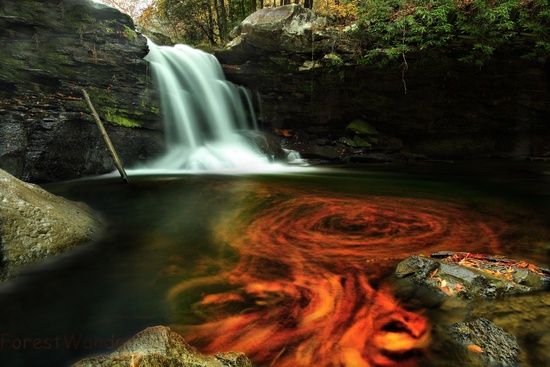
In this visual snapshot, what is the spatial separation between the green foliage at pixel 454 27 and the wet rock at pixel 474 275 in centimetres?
914

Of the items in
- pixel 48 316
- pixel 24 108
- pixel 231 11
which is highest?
pixel 231 11

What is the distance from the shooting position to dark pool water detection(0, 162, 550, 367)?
1.98 m

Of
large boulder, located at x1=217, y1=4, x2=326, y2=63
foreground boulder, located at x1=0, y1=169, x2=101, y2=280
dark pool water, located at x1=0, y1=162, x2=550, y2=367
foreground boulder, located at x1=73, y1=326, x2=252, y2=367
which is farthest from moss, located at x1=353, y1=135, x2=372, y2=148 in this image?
foreground boulder, located at x1=73, y1=326, x2=252, y2=367

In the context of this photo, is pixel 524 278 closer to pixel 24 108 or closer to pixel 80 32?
pixel 24 108

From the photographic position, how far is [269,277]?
9.39 feet

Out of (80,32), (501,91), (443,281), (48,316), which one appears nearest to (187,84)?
(80,32)

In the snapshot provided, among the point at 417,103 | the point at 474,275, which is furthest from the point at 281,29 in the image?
the point at 474,275

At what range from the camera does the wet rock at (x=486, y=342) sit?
1722 millimetres

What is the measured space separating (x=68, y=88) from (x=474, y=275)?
970cm

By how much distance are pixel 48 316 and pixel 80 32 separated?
348 inches

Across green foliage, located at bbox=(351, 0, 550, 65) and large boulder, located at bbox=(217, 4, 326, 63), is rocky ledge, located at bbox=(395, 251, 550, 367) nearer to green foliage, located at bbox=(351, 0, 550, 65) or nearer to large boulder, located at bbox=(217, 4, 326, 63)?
green foliage, located at bbox=(351, 0, 550, 65)

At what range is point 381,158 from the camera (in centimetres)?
1243

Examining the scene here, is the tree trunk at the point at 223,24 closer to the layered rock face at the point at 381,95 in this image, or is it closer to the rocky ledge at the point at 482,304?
the layered rock face at the point at 381,95

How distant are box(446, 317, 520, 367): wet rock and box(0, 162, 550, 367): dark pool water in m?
0.08
